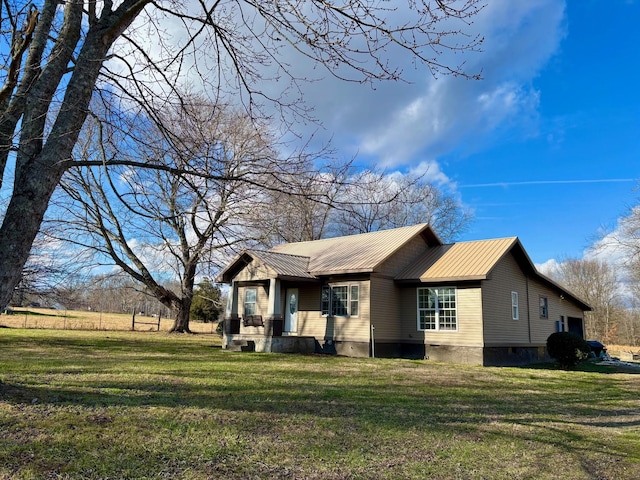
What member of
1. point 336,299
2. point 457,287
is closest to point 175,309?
point 336,299

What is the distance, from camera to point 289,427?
562cm

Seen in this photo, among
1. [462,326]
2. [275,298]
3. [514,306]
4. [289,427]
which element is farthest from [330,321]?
[289,427]

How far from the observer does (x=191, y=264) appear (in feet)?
84.2

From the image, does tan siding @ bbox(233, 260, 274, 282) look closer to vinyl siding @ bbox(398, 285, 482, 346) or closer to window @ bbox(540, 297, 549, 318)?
vinyl siding @ bbox(398, 285, 482, 346)

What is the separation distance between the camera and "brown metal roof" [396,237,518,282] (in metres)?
16.1

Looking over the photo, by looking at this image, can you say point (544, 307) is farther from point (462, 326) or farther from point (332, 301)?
point (332, 301)

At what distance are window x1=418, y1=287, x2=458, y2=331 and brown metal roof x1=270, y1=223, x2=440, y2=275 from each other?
217cm

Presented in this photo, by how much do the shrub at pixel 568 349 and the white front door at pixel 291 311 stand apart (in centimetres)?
981

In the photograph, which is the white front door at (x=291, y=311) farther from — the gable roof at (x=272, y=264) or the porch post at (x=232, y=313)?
the porch post at (x=232, y=313)

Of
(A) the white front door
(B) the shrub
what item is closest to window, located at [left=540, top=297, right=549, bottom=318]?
(B) the shrub

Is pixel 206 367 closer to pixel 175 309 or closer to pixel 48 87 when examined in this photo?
pixel 48 87

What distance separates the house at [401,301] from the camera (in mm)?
16438

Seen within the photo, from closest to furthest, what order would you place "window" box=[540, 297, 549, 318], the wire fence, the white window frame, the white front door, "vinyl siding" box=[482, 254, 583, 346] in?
1. "vinyl siding" box=[482, 254, 583, 346]
2. the white front door
3. the white window frame
4. "window" box=[540, 297, 549, 318]
5. the wire fence

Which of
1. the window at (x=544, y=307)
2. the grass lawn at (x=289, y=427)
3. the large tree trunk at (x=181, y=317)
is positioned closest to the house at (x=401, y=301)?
the window at (x=544, y=307)
